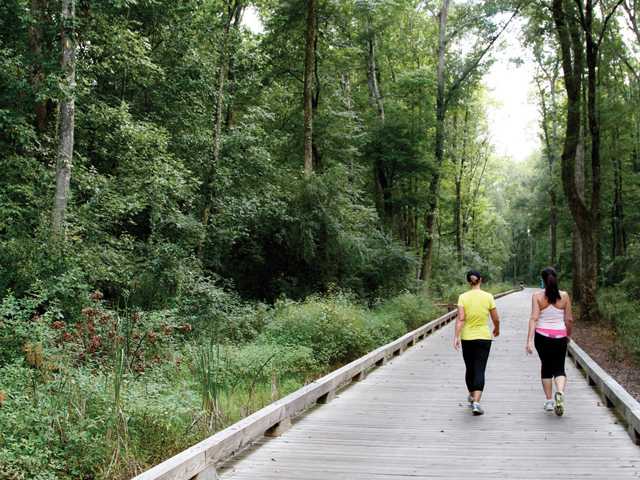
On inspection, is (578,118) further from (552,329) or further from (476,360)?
(476,360)

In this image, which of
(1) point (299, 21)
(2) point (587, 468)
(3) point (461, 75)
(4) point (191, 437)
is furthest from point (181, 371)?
(3) point (461, 75)

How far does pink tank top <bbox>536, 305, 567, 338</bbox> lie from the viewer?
25.4 ft

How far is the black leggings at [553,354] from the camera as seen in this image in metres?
7.71

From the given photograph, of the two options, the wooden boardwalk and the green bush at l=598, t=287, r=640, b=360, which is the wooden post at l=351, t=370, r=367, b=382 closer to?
the wooden boardwalk

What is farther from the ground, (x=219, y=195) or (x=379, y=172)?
(x=379, y=172)

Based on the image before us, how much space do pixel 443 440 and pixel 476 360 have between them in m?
1.60

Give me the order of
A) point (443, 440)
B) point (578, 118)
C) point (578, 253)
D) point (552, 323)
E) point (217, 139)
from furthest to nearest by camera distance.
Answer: point (578, 253) < point (578, 118) < point (217, 139) < point (552, 323) < point (443, 440)

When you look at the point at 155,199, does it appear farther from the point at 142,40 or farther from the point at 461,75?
the point at 461,75

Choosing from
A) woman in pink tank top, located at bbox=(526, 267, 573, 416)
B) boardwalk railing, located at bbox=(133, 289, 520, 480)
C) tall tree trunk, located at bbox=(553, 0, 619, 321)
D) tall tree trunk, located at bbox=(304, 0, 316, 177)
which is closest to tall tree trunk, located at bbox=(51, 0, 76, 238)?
boardwalk railing, located at bbox=(133, 289, 520, 480)

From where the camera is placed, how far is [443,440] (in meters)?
6.60

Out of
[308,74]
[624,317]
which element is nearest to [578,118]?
[624,317]

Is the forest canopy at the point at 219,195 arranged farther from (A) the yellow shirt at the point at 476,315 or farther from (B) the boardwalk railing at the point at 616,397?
(B) the boardwalk railing at the point at 616,397

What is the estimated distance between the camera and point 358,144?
29.0m

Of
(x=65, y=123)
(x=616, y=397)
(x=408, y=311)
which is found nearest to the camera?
(x=616, y=397)
